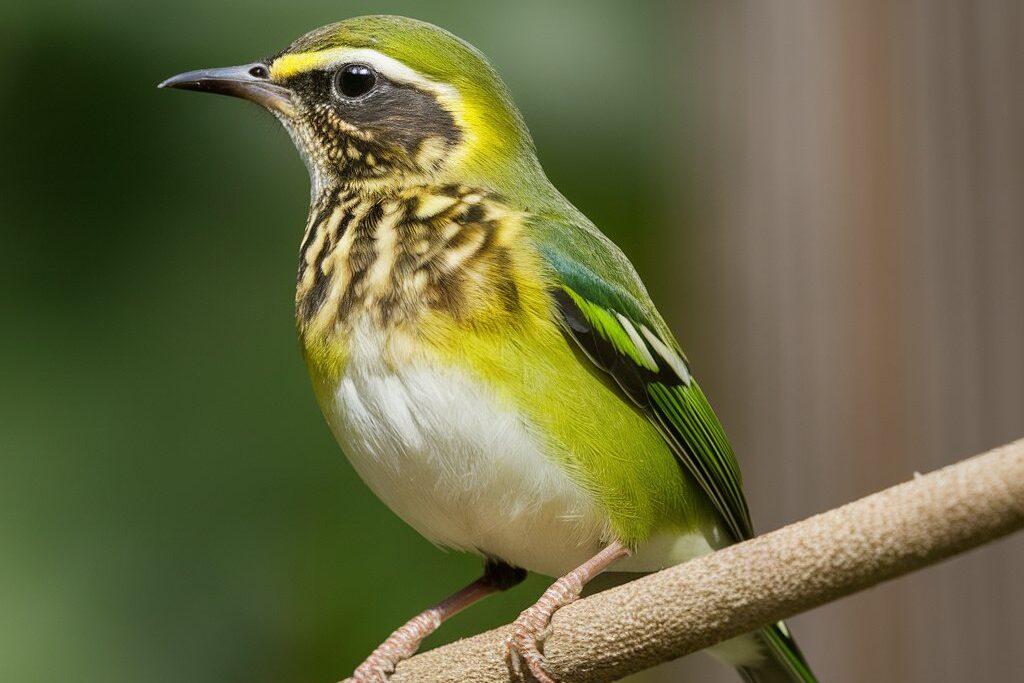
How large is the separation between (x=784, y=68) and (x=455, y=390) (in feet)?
5.45

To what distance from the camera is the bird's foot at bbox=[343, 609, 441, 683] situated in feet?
5.74

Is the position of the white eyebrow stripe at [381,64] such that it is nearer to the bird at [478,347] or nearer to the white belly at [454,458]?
the bird at [478,347]

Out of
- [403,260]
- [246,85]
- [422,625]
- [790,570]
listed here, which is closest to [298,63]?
[246,85]

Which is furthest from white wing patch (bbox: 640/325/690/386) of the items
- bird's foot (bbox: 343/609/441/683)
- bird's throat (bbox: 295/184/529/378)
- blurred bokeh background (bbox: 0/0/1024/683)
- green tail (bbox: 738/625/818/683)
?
blurred bokeh background (bbox: 0/0/1024/683)

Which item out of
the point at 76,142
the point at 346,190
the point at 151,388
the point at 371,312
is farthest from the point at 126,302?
the point at 371,312

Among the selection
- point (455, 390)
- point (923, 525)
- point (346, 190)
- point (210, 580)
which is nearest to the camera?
point (923, 525)

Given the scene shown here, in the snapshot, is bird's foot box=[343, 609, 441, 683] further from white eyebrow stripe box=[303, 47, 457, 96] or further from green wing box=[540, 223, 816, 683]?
white eyebrow stripe box=[303, 47, 457, 96]

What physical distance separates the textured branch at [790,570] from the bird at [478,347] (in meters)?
0.16

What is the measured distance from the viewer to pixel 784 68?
2990mm

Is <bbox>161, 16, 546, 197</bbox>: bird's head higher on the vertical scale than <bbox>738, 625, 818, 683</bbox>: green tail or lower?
higher

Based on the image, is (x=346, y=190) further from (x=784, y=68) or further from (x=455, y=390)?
(x=784, y=68)

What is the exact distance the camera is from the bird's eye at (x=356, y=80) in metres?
1.90

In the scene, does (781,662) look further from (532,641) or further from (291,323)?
(291,323)

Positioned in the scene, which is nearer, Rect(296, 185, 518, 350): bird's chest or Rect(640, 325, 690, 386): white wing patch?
Rect(296, 185, 518, 350): bird's chest
